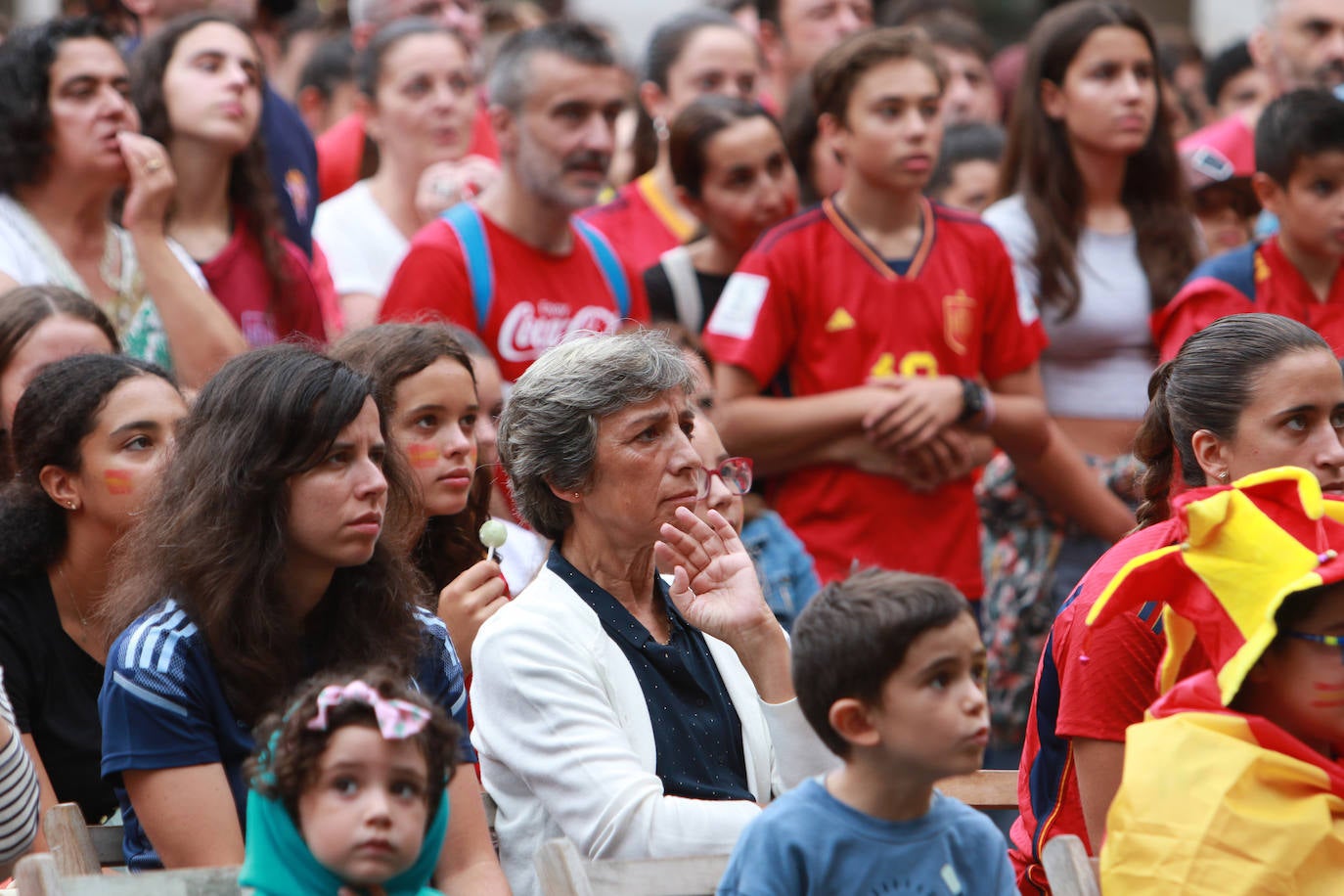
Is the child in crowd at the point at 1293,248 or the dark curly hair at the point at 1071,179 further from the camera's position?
the dark curly hair at the point at 1071,179

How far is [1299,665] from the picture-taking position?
2824 millimetres

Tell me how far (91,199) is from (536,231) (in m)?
1.24

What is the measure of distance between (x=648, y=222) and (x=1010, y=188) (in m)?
1.22

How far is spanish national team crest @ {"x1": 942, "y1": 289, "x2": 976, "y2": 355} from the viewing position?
16.8ft

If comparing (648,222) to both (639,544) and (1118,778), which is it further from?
(1118,778)

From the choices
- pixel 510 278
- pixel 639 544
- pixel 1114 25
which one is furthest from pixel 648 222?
pixel 639 544

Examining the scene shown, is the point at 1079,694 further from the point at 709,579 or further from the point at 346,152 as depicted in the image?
the point at 346,152

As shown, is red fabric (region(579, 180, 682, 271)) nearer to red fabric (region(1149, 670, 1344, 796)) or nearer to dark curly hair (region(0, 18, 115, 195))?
dark curly hair (region(0, 18, 115, 195))

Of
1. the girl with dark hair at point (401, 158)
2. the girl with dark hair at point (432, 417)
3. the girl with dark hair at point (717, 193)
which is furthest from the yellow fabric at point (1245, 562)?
the girl with dark hair at point (401, 158)

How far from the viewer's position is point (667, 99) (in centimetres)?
679

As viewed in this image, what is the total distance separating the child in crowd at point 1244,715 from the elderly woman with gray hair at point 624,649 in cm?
55

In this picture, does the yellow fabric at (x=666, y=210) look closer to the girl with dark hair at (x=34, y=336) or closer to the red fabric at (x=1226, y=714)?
the girl with dark hair at (x=34, y=336)

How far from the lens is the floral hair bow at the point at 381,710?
8.38 feet

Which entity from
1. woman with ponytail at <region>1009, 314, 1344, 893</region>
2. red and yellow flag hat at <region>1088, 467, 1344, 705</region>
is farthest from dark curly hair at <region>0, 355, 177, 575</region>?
red and yellow flag hat at <region>1088, 467, 1344, 705</region>
